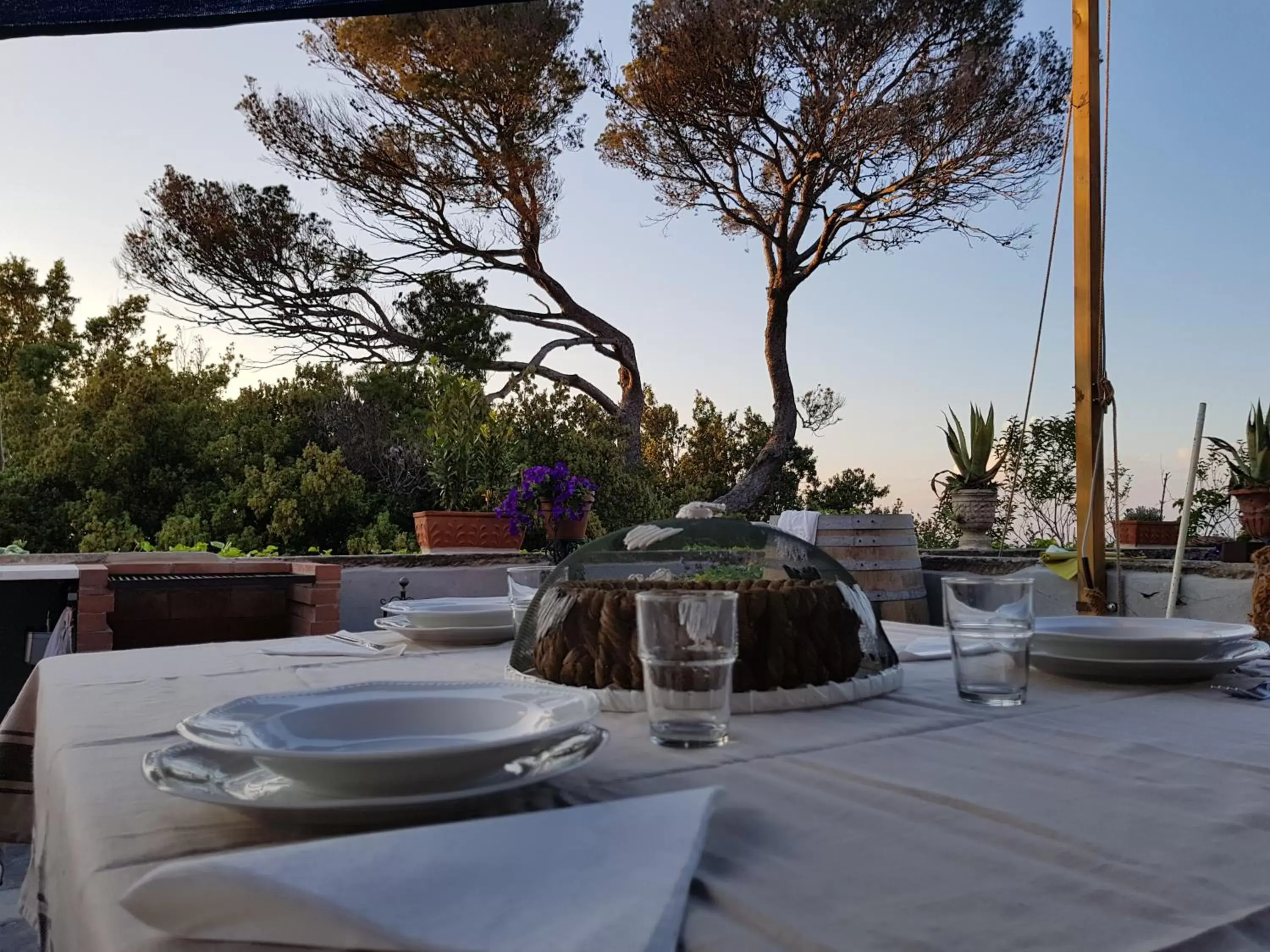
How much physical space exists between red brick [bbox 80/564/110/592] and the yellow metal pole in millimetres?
2289

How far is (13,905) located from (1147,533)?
12.8 ft

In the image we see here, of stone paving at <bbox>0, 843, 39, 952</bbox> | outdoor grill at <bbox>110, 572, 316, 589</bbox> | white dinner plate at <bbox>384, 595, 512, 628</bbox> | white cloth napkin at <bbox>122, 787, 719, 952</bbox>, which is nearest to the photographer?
white cloth napkin at <bbox>122, 787, 719, 952</bbox>

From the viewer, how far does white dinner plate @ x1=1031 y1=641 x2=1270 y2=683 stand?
31.7 inches

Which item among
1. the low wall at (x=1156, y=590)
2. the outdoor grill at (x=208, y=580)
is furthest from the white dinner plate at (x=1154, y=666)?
the outdoor grill at (x=208, y=580)

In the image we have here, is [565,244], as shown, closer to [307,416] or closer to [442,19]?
[442,19]

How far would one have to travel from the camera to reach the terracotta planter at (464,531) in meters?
3.47

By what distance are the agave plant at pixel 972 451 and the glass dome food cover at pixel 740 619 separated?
3102mm

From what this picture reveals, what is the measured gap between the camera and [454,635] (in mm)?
1178

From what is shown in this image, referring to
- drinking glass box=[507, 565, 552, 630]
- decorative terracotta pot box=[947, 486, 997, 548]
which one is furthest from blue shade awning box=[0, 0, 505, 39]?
decorative terracotta pot box=[947, 486, 997, 548]

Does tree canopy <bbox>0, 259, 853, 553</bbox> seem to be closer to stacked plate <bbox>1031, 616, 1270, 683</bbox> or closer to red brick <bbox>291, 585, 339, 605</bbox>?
red brick <bbox>291, 585, 339, 605</bbox>

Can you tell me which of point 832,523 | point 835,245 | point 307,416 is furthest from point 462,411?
point 835,245

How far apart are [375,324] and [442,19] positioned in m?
2.59

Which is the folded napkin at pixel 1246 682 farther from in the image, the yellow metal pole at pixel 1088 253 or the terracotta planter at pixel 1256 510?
the terracotta planter at pixel 1256 510

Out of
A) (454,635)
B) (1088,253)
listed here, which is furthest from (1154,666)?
(1088,253)
